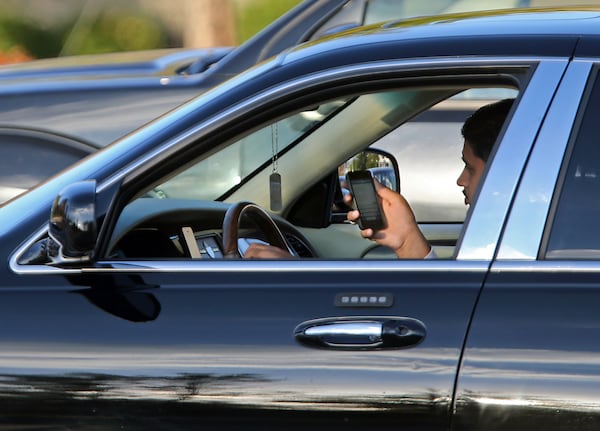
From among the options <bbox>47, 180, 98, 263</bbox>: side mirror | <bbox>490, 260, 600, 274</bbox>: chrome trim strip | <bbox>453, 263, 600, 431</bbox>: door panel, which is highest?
<bbox>47, 180, 98, 263</bbox>: side mirror

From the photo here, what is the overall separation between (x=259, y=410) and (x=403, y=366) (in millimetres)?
299

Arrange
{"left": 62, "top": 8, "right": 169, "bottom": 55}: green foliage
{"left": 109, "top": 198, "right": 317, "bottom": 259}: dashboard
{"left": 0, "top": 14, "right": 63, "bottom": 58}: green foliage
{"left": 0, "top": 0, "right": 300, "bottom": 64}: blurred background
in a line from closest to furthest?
1. {"left": 109, "top": 198, "right": 317, "bottom": 259}: dashboard
2. {"left": 0, "top": 0, "right": 300, "bottom": 64}: blurred background
3. {"left": 62, "top": 8, "right": 169, "bottom": 55}: green foliage
4. {"left": 0, "top": 14, "right": 63, "bottom": 58}: green foliage

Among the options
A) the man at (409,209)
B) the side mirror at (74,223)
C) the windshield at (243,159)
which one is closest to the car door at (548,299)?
the man at (409,209)

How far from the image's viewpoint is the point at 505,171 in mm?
2639

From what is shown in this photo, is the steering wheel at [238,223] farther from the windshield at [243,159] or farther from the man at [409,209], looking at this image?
the windshield at [243,159]

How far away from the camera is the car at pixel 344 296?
254 cm

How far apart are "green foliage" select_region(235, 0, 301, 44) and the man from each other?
12.7m

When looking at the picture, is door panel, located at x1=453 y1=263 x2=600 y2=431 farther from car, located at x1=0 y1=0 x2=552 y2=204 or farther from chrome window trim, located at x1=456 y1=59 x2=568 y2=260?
car, located at x1=0 y1=0 x2=552 y2=204

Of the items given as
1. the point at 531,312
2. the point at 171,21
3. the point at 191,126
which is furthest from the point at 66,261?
the point at 171,21

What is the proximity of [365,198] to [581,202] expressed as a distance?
0.74 m

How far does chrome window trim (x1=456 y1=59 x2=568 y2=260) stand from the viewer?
103 inches

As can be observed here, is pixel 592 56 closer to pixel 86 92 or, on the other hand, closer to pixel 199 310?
pixel 199 310

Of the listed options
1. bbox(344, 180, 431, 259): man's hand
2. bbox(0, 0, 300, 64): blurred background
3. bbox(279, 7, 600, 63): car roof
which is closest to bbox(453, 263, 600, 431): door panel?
bbox(279, 7, 600, 63): car roof

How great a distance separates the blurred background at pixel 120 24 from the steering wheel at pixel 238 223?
12.1 metres
